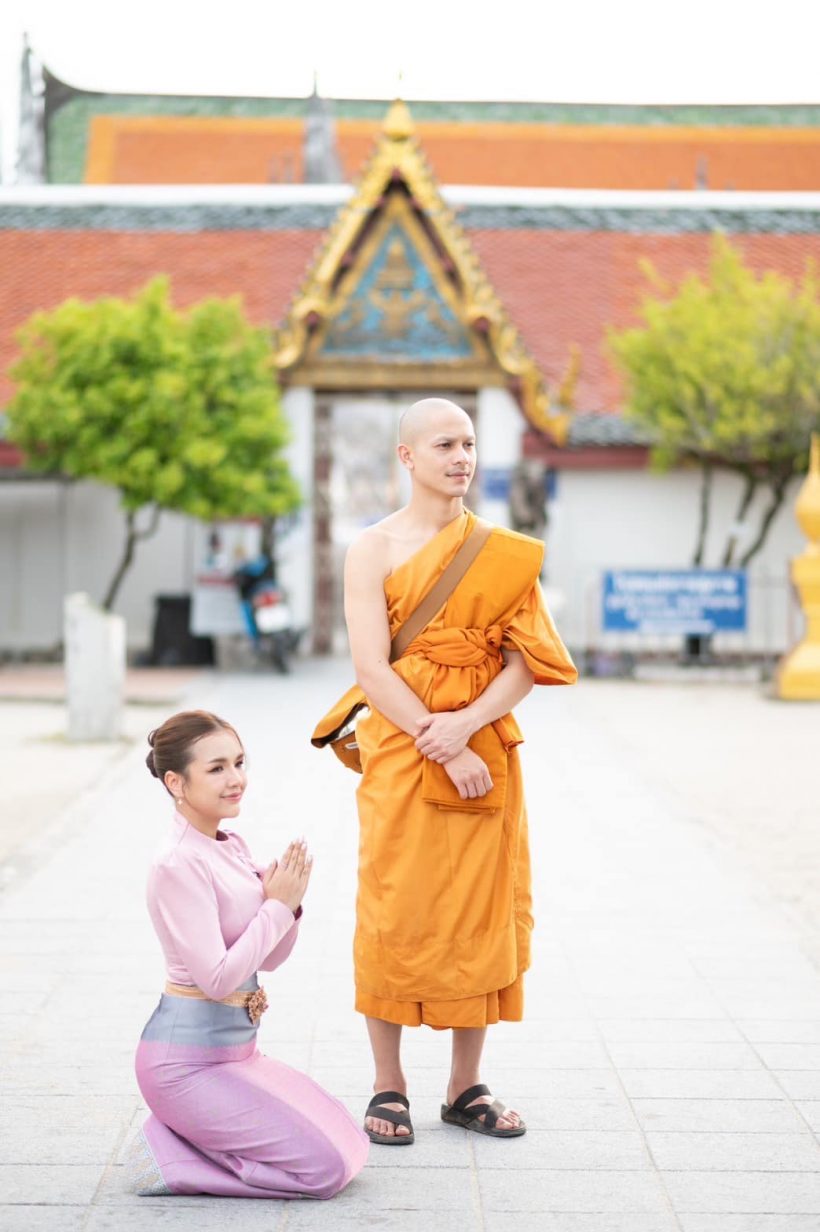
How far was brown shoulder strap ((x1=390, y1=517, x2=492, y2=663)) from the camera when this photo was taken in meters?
4.31

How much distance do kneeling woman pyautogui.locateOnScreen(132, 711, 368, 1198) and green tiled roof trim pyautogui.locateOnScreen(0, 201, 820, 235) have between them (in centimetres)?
2070

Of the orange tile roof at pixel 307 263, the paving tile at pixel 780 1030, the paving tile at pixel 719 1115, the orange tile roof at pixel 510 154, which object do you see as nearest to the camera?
the paving tile at pixel 719 1115

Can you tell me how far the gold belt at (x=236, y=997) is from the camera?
13.3 feet

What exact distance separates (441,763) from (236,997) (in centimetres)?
69

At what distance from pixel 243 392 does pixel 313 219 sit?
245 inches

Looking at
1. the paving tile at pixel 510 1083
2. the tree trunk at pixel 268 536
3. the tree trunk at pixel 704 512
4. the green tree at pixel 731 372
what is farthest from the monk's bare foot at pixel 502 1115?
the tree trunk at pixel 704 512

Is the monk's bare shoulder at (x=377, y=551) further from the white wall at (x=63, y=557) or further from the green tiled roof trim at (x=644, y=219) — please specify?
the green tiled roof trim at (x=644, y=219)

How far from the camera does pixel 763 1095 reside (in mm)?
4801

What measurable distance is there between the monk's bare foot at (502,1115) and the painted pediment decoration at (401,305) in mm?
16214

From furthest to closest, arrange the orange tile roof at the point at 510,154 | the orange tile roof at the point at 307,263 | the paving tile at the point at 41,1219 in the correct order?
the orange tile roof at the point at 510,154, the orange tile roof at the point at 307,263, the paving tile at the point at 41,1219

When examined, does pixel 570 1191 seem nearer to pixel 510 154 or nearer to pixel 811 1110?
pixel 811 1110

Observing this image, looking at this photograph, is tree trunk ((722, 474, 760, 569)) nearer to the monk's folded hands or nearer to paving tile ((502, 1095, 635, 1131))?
paving tile ((502, 1095, 635, 1131))

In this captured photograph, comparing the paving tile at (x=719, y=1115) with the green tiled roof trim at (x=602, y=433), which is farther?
the green tiled roof trim at (x=602, y=433)

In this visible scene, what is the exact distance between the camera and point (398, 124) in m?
20.3
